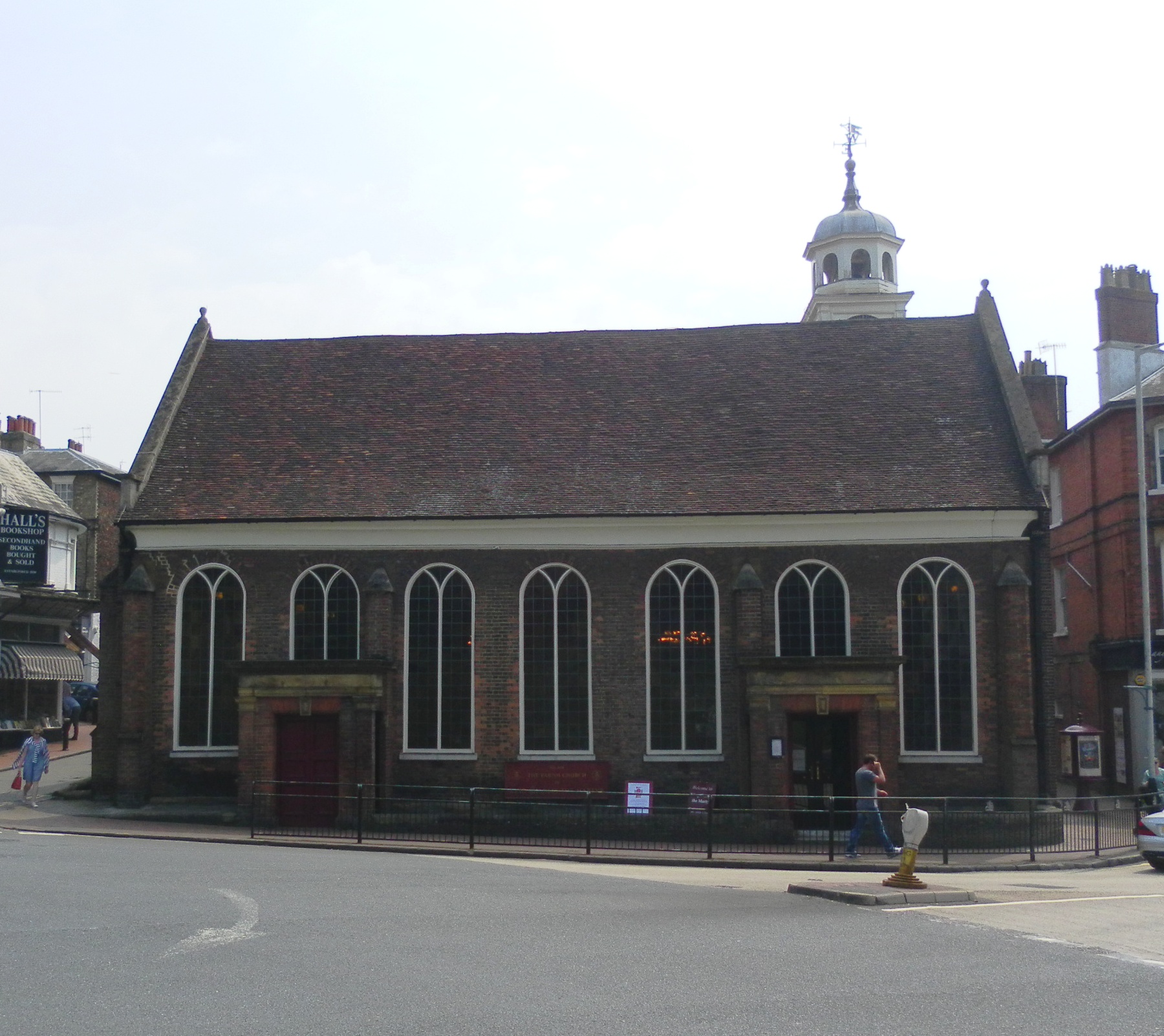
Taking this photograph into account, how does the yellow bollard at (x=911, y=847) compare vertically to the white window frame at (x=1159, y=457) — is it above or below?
below

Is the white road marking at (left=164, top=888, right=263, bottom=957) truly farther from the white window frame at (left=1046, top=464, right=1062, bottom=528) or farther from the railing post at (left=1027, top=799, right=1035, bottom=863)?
the white window frame at (left=1046, top=464, right=1062, bottom=528)

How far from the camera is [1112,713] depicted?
122 feet

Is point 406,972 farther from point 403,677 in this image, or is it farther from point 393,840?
point 403,677

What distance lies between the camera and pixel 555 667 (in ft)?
92.7

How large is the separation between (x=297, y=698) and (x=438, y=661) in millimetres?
3049

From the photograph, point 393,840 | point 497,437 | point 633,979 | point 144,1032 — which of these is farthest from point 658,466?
point 144,1032

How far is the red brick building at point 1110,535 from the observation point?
3594cm

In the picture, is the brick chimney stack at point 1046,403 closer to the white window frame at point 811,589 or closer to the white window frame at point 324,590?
the white window frame at point 811,589

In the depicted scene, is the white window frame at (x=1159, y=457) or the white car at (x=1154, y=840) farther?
the white window frame at (x=1159, y=457)

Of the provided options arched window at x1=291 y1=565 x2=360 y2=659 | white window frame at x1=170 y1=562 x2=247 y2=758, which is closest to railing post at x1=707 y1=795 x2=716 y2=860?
arched window at x1=291 y1=565 x2=360 y2=659

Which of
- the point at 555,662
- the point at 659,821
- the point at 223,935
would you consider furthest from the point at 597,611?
the point at 223,935

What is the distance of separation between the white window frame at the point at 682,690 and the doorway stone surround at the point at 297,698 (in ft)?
18.2

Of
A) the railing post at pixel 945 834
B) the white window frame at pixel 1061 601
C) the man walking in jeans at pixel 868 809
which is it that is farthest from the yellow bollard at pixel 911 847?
the white window frame at pixel 1061 601

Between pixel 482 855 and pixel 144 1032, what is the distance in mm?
14920
